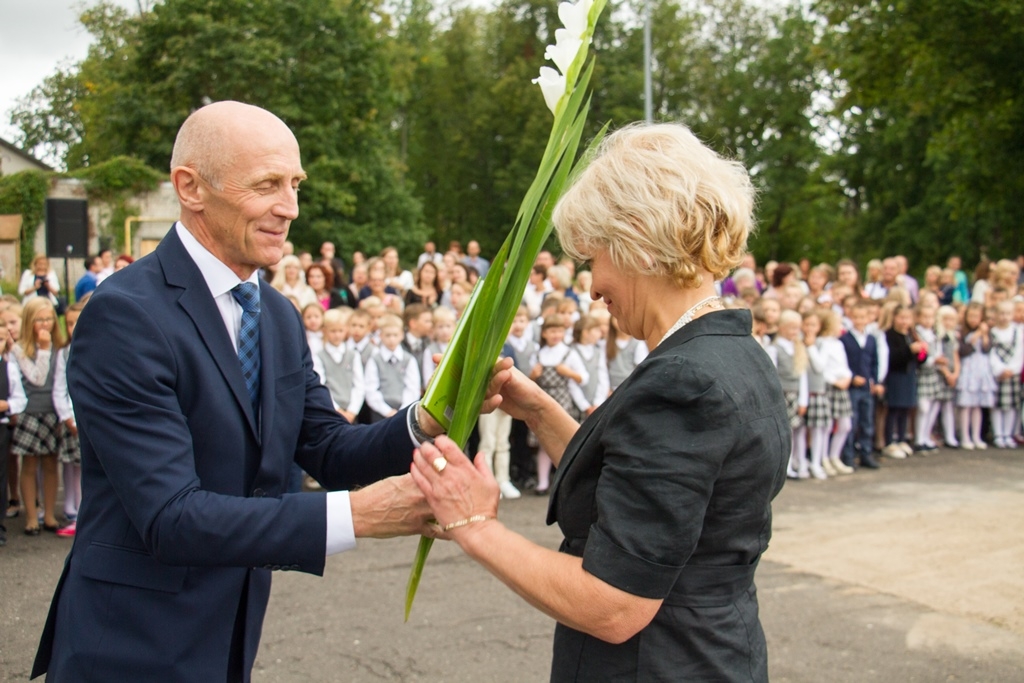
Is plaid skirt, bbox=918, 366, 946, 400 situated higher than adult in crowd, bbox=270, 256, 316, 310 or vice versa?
adult in crowd, bbox=270, 256, 316, 310

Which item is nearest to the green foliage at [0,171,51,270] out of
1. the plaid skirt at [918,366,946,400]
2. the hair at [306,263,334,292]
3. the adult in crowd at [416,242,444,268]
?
the adult in crowd at [416,242,444,268]

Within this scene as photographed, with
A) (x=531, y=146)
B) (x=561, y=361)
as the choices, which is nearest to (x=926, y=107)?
(x=561, y=361)

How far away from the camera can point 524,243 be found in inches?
85.5

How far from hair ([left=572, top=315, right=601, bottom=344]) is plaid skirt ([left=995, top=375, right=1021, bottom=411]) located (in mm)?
5668

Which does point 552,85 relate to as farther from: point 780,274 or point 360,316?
point 780,274

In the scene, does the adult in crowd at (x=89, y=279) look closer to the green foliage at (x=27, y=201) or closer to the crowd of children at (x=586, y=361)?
the crowd of children at (x=586, y=361)

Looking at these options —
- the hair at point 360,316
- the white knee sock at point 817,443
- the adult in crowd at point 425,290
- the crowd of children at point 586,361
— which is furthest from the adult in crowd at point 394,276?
the white knee sock at point 817,443

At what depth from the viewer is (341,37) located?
36375 millimetres

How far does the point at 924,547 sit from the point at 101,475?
20.3 ft

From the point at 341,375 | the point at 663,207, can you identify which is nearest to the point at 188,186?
the point at 663,207

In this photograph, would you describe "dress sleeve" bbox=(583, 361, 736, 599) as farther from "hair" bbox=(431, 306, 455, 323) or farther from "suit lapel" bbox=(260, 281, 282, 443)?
"hair" bbox=(431, 306, 455, 323)

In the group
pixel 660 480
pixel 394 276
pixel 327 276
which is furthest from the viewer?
pixel 394 276

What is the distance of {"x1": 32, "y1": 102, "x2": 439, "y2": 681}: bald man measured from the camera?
2113mm

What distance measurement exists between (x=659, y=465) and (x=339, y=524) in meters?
0.78
